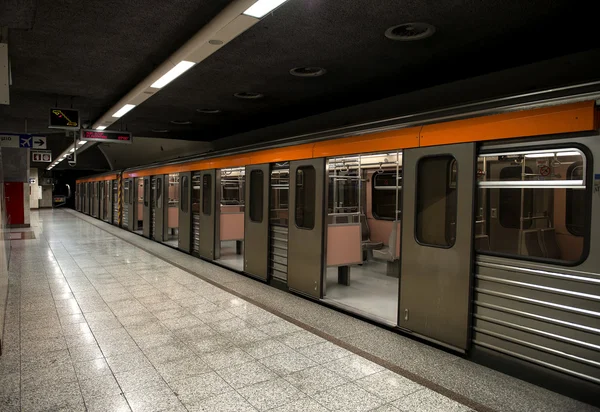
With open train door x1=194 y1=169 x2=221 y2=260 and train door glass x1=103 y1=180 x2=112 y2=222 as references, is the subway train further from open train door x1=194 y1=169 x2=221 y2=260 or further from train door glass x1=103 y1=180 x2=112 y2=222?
train door glass x1=103 y1=180 x2=112 y2=222

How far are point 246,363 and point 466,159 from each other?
8.78ft

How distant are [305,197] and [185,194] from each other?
492 cm

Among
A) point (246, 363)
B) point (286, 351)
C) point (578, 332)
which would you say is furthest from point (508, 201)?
point (246, 363)

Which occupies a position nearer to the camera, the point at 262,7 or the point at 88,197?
the point at 262,7

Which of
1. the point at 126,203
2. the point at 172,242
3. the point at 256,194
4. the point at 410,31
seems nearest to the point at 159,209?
the point at 172,242

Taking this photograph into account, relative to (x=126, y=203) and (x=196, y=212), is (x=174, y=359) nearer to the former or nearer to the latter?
(x=196, y=212)

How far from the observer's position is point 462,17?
3471 millimetres

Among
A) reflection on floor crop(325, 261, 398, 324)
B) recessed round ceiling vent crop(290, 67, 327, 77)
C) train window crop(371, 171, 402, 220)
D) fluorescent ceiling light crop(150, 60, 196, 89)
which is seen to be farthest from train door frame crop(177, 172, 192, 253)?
recessed round ceiling vent crop(290, 67, 327, 77)

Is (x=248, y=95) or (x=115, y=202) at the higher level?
(x=248, y=95)

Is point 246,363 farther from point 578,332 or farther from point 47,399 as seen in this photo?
point 578,332

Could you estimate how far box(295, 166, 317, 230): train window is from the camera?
18.9 ft

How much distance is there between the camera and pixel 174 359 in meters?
3.65

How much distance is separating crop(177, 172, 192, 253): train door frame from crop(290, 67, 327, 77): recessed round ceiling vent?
200 inches

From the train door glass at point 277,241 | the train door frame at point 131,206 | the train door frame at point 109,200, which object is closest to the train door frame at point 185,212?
the train door glass at point 277,241
